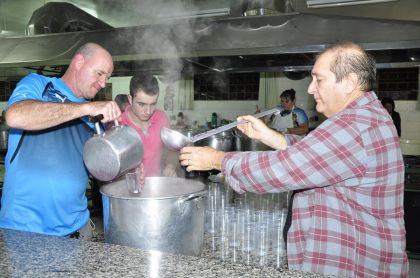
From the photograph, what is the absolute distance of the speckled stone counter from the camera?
878 mm

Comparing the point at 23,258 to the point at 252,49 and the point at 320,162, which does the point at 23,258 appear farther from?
the point at 252,49

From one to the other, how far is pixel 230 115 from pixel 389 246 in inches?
257

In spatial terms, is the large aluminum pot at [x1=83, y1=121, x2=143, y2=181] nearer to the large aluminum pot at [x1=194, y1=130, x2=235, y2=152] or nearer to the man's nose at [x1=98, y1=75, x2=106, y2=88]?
the man's nose at [x1=98, y1=75, x2=106, y2=88]

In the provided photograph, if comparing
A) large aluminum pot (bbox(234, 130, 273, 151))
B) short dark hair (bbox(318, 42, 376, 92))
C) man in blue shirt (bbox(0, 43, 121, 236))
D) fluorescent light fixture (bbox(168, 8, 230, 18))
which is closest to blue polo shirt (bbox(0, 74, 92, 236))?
man in blue shirt (bbox(0, 43, 121, 236))

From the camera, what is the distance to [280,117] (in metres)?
5.41

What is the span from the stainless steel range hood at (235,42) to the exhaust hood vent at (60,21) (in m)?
0.22

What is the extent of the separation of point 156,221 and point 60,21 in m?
3.79

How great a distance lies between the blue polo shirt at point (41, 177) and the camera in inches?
54.1

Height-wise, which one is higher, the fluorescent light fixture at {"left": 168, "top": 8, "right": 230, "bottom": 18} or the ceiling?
the fluorescent light fixture at {"left": 168, "top": 8, "right": 230, "bottom": 18}

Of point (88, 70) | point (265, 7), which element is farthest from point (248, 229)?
point (265, 7)

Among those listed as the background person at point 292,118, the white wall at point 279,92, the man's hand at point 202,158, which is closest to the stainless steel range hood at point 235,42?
the background person at point 292,118

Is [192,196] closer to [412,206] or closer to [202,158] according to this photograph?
[202,158]

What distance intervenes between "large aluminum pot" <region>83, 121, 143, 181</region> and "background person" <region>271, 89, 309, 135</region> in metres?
3.68

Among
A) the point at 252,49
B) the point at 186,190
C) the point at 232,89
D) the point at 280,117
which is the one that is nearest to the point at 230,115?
the point at 232,89
